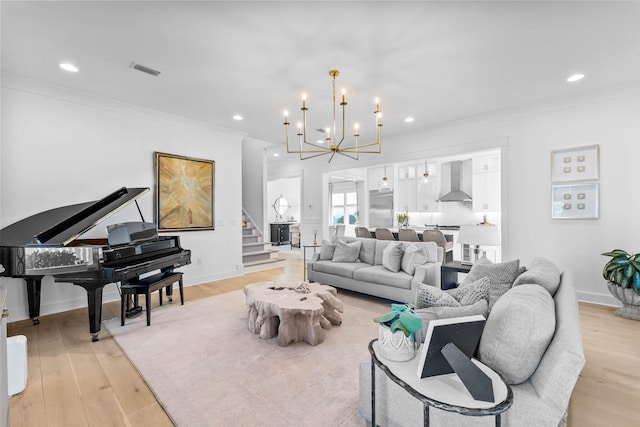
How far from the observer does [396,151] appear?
5945 millimetres

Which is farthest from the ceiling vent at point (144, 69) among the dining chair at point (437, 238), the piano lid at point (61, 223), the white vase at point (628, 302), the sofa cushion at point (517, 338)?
the white vase at point (628, 302)

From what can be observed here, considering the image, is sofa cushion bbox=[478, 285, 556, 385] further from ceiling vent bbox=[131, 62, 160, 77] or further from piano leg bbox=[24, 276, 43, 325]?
piano leg bbox=[24, 276, 43, 325]

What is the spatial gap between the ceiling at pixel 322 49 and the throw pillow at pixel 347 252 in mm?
2216

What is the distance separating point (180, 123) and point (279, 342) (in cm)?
400

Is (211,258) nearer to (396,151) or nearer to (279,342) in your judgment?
(279,342)

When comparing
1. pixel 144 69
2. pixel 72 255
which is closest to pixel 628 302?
pixel 72 255

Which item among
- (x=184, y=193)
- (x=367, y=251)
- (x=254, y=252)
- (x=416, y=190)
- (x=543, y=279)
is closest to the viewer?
(x=543, y=279)

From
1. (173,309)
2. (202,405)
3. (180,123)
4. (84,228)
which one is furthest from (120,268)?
(180,123)

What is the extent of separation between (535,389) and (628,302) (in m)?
3.52

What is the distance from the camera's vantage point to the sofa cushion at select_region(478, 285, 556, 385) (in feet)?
4.05

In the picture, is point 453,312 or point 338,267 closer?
point 453,312

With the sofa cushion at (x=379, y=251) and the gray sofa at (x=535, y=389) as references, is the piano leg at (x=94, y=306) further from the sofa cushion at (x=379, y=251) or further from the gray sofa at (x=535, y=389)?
the sofa cushion at (x=379, y=251)

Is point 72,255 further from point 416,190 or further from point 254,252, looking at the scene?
point 416,190

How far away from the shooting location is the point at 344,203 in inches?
432
